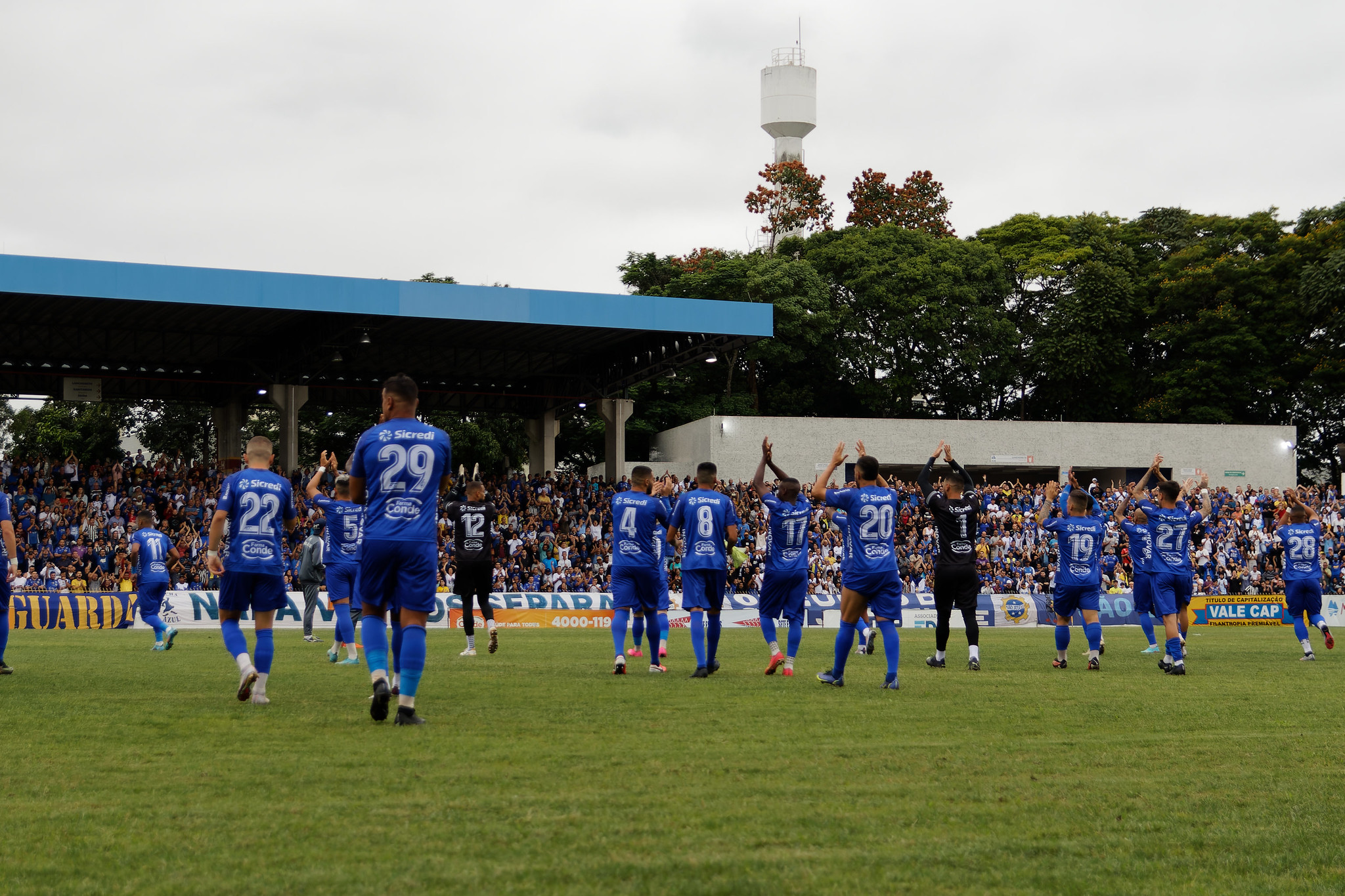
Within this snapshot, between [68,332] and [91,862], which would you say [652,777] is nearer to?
[91,862]

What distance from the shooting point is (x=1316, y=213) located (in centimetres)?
5800

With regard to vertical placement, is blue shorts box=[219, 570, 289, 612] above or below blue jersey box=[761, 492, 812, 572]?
below

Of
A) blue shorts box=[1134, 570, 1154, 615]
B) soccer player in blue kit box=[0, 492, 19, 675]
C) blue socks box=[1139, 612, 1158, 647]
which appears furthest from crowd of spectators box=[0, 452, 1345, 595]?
soccer player in blue kit box=[0, 492, 19, 675]

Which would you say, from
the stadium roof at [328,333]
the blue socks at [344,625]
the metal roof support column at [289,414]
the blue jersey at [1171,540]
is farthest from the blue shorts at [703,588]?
the metal roof support column at [289,414]

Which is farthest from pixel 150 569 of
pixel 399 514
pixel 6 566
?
pixel 399 514

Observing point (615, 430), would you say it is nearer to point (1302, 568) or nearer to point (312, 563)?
point (312, 563)

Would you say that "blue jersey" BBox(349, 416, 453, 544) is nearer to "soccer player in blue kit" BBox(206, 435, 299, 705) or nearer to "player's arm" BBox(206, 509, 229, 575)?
"soccer player in blue kit" BBox(206, 435, 299, 705)

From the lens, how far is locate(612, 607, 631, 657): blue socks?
12344 millimetres

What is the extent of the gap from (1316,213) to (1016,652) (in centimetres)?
5034

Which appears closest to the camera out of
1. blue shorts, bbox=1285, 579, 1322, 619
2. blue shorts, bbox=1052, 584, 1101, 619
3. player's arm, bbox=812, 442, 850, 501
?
player's arm, bbox=812, 442, 850, 501

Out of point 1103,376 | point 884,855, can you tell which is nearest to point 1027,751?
point 884,855

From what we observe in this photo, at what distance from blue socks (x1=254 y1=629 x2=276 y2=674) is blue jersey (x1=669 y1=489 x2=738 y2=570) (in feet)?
14.5

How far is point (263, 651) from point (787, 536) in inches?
213

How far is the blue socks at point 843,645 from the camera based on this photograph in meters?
11.0
